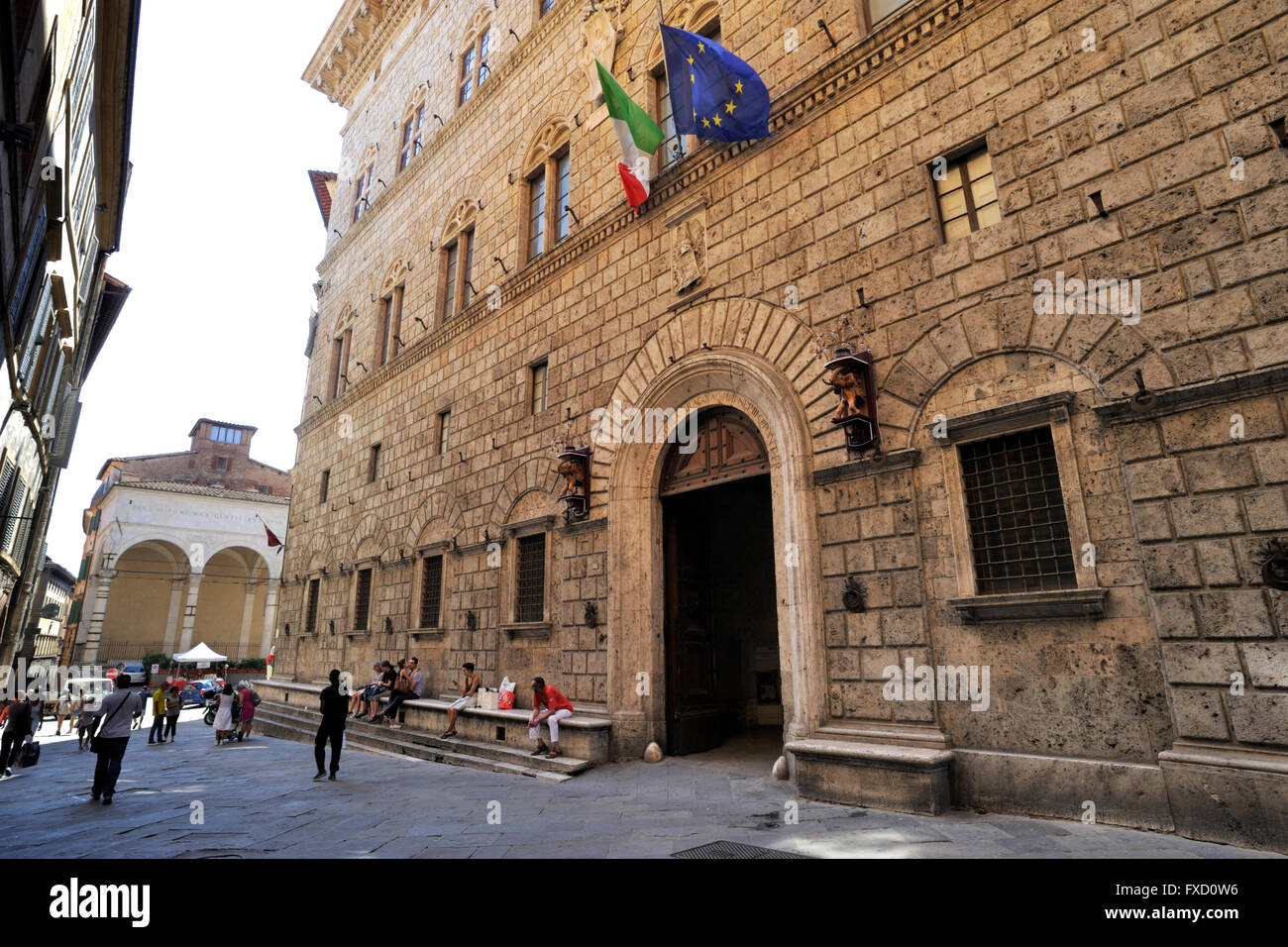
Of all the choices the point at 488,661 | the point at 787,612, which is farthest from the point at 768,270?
the point at 488,661

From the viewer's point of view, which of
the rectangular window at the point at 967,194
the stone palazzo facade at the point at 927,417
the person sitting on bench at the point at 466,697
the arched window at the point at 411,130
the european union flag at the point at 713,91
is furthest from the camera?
the arched window at the point at 411,130

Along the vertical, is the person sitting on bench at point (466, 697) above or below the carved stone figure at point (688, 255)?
below

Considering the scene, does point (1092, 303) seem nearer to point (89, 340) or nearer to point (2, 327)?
point (2, 327)

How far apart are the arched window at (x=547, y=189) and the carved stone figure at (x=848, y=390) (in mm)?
7679

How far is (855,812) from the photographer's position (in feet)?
19.8

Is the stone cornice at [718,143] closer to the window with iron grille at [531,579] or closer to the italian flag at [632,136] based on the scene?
the italian flag at [632,136]

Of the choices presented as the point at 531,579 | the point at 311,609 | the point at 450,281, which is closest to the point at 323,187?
the point at 450,281

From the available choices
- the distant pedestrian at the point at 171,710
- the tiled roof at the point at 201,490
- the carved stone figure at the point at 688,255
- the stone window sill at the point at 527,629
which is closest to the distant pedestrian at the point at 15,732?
the distant pedestrian at the point at 171,710

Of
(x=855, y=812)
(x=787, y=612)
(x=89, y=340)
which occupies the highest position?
(x=89, y=340)

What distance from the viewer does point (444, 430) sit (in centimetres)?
1538

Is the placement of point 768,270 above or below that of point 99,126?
below

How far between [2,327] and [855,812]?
10992 millimetres

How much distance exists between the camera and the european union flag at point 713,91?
8883mm
